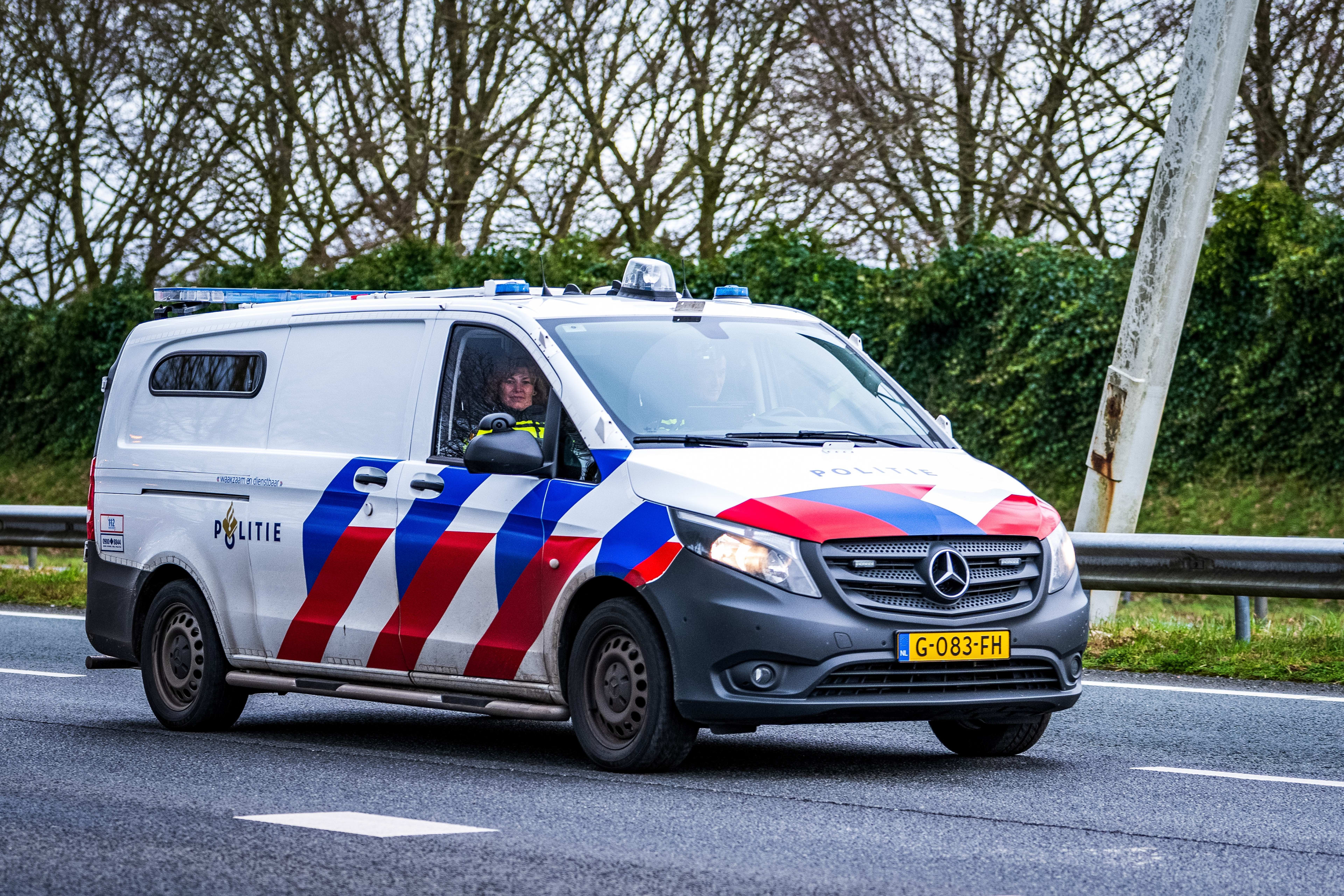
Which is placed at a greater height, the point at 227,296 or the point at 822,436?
the point at 227,296

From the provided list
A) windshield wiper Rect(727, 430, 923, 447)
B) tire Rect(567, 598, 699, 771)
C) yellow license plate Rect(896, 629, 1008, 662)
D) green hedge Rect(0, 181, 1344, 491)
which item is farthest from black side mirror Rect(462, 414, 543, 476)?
green hedge Rect(0, 181, 1344, 491)

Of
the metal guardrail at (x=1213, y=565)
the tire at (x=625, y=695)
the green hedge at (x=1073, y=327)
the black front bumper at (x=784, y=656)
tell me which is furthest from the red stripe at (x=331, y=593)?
the green hedge at (x=1073, y=327)

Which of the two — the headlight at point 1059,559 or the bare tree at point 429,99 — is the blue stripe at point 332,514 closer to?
the headlight at point 1059,559

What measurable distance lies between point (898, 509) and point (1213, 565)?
4659 millimetres

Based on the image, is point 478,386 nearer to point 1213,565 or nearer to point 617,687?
point 617,687

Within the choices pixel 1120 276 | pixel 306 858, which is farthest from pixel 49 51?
pixel 306 858

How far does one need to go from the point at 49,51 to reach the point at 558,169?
9.59 meters

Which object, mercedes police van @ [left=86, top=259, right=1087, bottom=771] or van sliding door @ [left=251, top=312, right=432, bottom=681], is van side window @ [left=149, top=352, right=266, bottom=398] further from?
van sliding door @ [left=251, top=312, right=432, bottom=681]

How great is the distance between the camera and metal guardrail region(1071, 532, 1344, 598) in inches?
415

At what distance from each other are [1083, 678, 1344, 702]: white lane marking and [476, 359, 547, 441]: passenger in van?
4.01 m

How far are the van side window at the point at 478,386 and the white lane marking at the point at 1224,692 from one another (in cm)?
403

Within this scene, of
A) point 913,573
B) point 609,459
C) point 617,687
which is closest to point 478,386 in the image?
point 609,459

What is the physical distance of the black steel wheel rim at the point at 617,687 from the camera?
699 cm

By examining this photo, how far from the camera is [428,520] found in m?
7.90
